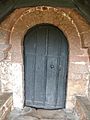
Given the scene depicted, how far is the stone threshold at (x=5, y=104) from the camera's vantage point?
3.54 m

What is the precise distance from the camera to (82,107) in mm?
3611

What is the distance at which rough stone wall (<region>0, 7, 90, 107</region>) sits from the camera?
385cm

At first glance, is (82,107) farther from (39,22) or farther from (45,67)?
(39,22)

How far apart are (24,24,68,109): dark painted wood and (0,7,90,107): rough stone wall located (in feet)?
0.55

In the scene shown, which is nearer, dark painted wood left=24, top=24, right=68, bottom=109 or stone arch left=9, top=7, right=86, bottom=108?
stone arch left=9, top=7, right=86, bottom=108

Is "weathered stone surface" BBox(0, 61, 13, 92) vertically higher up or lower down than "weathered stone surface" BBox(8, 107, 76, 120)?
higher up

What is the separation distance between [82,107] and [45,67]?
1110 millimetres

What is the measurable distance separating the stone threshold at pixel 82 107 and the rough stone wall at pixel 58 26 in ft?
0.64

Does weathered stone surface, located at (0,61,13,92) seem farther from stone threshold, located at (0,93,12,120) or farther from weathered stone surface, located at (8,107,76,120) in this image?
weathered stone surface, located at (8,107,76,120)

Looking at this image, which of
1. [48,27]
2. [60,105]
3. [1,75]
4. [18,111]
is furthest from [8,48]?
[60,105]

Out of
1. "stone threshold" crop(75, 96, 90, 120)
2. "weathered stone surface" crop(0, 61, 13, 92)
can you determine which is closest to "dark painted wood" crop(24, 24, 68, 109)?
"weathered stone surface" crop(0, 61, 13, 92)

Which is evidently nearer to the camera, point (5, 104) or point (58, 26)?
point (5, 104)

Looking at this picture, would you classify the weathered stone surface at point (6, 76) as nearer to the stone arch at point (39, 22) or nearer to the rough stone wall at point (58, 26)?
the rough stone wall at point (58, 26)

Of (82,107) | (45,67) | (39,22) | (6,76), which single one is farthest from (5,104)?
(39,22)
